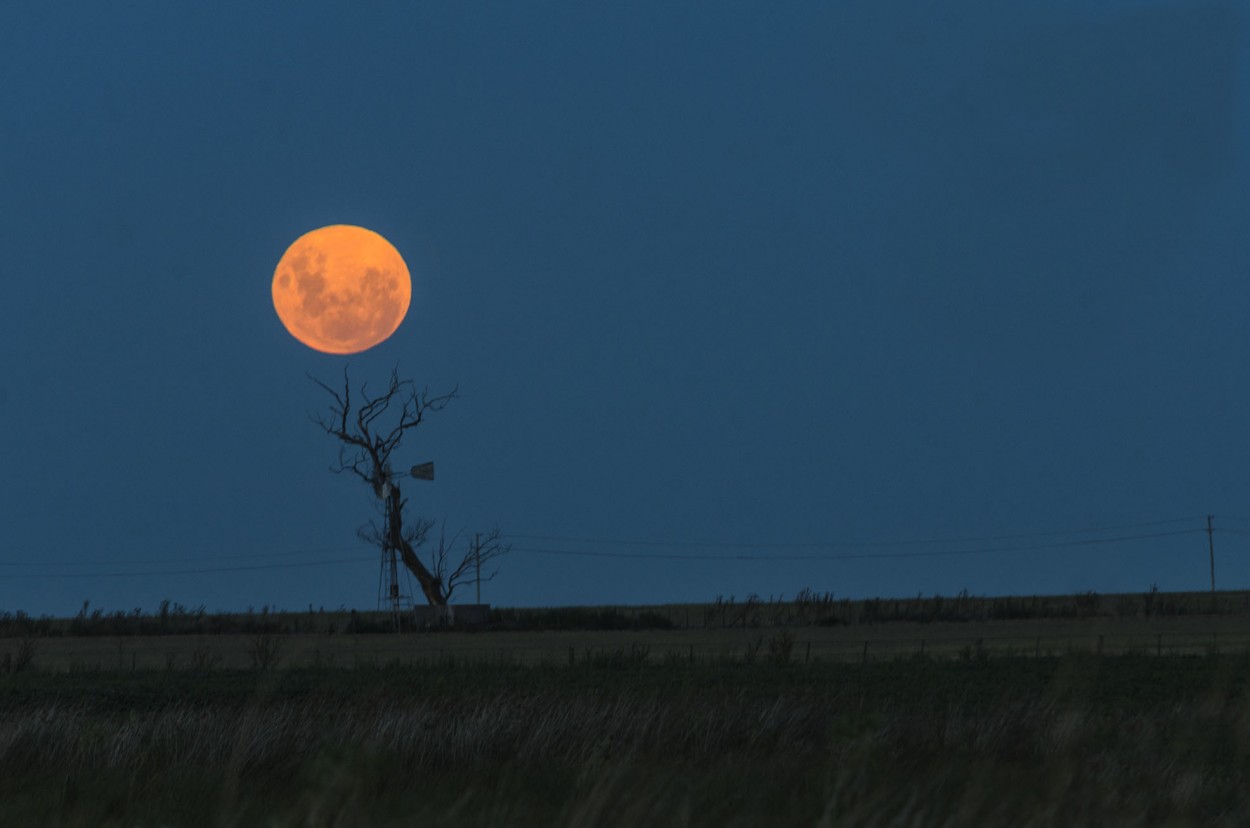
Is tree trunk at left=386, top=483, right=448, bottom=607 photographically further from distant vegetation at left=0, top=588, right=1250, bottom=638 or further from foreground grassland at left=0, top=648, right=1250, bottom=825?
foreground grassland at left=0, top=648, right=1250, bottom=825

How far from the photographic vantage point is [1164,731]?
17.3 meters

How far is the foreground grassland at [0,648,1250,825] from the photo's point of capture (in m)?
8.66

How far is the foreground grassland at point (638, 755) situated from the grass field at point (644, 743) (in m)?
0.05

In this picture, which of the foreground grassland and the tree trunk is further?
the tree trunk

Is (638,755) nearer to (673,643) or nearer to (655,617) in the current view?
(673,643)

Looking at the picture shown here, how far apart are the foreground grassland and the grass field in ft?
0.17

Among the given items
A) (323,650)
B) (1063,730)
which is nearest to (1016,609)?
(323,650)

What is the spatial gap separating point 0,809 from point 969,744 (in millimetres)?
10127

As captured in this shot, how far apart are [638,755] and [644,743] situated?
1661 millimetres

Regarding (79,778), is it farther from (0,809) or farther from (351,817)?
(351,817)

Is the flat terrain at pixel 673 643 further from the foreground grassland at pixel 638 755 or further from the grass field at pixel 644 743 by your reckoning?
the foreground grassland at pixel 638 755

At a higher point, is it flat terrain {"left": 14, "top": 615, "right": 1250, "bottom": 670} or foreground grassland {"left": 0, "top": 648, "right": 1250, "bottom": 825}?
flat terrain {"left": 14, "top": 615, "right": 1250, "bottom": 670}

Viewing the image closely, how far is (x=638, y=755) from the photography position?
48.8ft

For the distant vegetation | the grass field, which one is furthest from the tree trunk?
the grass field
